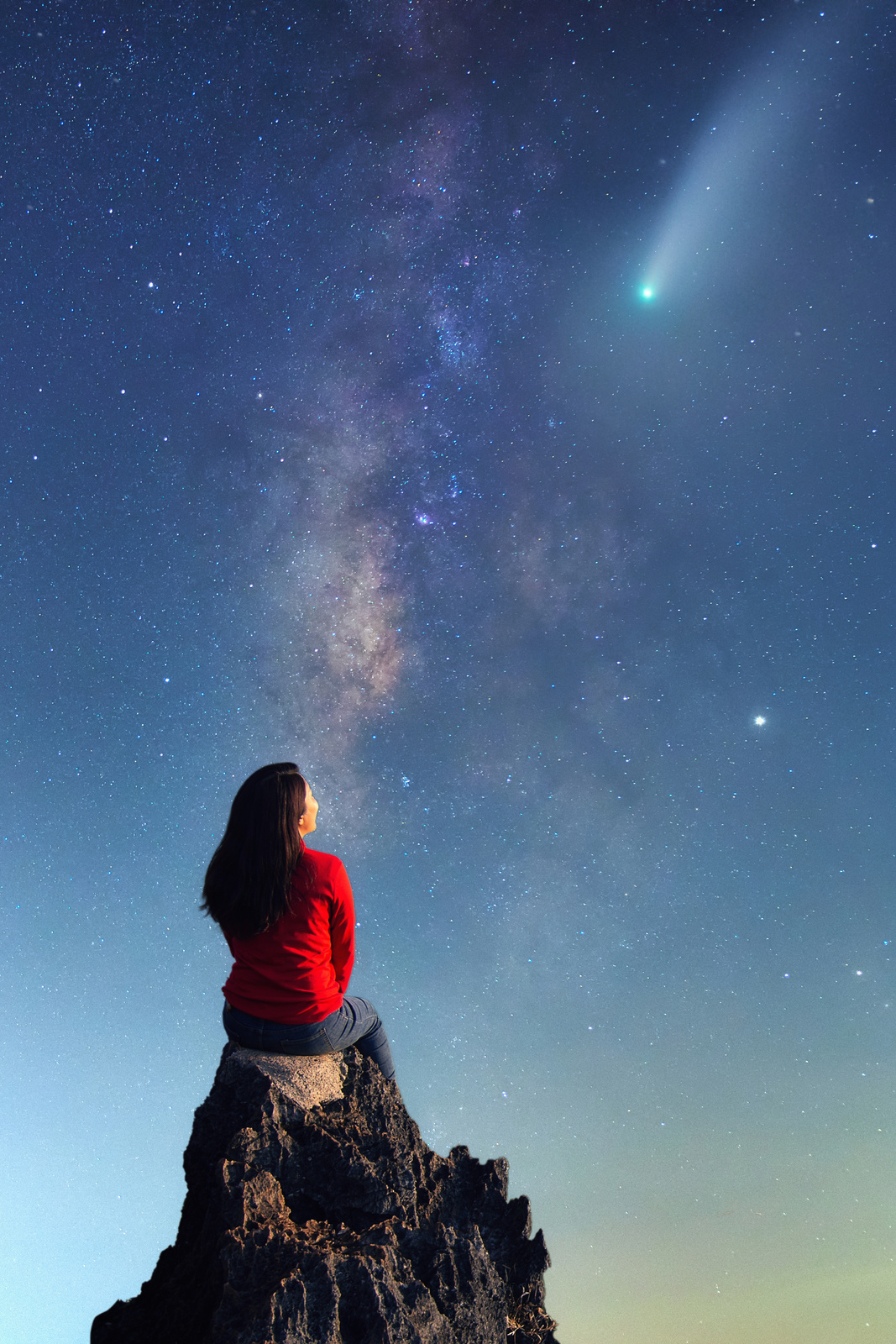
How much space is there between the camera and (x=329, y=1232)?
3.83 m

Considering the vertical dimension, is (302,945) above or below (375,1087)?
above

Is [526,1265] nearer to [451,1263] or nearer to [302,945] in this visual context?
[451,1263]

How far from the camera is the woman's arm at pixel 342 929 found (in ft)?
15.1

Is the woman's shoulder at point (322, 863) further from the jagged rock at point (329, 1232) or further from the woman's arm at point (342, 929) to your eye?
the jagged rock at point (329, 1232)

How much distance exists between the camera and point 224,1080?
171 inches

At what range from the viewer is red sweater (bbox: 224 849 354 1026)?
4391mm

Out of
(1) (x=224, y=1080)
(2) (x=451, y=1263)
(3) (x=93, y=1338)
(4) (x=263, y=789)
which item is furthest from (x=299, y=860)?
(3) (x=93, y=1338)

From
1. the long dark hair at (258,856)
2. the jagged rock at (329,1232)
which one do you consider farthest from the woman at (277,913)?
the jagged rock at (329,1232)

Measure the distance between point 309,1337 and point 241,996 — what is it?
1.61 m

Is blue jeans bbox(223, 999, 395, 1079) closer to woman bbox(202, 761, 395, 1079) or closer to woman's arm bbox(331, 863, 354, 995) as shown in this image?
woman bbox(202, 761, 395, 1079)

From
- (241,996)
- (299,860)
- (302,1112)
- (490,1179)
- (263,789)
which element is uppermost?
(263,789)

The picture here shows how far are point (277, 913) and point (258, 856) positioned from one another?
31 cm

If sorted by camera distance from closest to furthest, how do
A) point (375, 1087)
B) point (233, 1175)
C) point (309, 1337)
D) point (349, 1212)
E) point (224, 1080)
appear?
point (309, 1337) → point (233, 1175) → point (349, 1212) → point (224, 1080) → point (375, 1087)

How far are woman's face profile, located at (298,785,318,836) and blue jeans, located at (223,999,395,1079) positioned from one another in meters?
1.01
